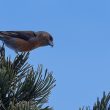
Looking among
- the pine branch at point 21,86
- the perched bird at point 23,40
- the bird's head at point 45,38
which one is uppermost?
the bird's head at point 45,38

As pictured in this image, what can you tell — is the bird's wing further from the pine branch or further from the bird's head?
the pine branch

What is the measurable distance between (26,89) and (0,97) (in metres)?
0.19

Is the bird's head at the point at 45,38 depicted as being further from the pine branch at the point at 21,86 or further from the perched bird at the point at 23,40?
the pine branch at the point at 21,86

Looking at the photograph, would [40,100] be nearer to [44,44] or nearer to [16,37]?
[16,37]

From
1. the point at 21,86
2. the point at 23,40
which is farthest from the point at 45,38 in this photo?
the point at 21,86

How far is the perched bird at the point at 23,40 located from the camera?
7206 millimetres

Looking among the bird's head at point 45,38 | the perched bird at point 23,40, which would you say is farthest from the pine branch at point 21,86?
the bird's head at point 45,38

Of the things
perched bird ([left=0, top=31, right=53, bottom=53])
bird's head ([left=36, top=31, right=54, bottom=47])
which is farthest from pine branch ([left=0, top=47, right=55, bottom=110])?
bird's head ([left=36, top=31, right=54, bottom=47])

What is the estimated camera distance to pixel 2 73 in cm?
282

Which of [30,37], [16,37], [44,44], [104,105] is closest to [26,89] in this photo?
[104,105]

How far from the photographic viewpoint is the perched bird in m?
7.21

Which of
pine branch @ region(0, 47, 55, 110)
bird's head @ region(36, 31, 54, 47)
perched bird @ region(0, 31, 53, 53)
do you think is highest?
bird's head @ region(36, 31, 54, 47)

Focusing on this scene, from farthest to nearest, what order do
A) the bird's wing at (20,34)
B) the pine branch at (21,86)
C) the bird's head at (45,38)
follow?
the bird's head at (45,38), the bird's wing at (20,34), the pine branch at (21,86)

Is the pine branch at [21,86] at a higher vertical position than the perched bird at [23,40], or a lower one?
lower
